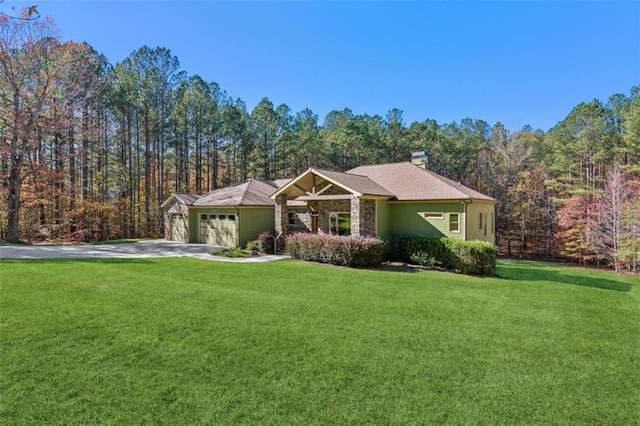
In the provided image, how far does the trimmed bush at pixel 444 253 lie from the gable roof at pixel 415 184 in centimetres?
221

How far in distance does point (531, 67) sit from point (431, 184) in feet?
29.3

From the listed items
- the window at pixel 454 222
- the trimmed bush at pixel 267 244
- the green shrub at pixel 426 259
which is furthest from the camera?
the trimmed bush at pixel 267 244

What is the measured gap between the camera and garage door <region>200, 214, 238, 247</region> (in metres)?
19.1

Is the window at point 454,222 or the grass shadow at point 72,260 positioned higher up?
the window at point 454,222

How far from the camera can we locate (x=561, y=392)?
13.5ft

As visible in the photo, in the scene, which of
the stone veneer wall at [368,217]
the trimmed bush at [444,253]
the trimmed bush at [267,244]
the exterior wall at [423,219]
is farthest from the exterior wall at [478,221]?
the trimmed bush at [267,244]

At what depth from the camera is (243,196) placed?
19656 mm

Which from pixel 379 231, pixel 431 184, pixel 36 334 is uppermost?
pixel 431 184

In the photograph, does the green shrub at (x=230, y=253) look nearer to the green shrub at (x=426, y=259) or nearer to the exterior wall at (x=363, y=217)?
the exterior wall at (x=363, y=217)

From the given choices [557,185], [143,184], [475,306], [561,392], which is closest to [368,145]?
[557,185]

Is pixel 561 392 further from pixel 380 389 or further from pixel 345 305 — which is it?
pixel 345 305

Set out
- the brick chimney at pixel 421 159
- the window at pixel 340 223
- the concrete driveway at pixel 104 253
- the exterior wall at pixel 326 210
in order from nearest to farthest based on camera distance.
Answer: the concrete driveway at pixel 104 253
the window at pixel 340 223
the exterior wall at pixel 326 210
the brick chimney at pixel 421 159

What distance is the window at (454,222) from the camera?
15.2m

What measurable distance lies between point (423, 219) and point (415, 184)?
2.17 meters
